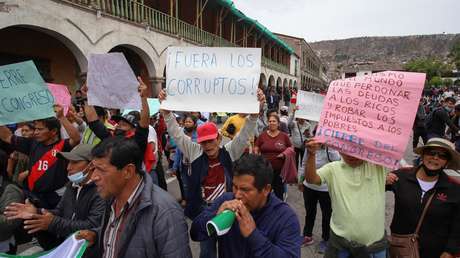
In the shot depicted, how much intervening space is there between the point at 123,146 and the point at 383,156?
1.71 m

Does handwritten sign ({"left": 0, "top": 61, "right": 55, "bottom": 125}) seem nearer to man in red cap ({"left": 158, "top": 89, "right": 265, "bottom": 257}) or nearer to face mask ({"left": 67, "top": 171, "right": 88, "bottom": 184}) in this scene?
face mask ({"left": 67, "top": 171, "right": 88, "bottom": 184})

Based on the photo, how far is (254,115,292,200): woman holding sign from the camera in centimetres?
422

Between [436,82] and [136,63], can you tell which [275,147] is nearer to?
[136,63]

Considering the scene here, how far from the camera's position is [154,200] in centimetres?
168

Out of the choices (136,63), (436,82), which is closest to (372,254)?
(136,63)

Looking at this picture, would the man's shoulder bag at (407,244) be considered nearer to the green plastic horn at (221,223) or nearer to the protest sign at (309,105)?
the green plastic horn at (221,223)

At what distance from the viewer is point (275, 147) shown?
167 inches

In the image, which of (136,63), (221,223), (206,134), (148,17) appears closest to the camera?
(221,223)

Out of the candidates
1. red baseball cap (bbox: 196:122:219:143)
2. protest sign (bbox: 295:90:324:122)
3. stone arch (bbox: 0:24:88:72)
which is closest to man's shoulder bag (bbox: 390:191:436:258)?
red baseball cap (bbox: 196:122:219:143)

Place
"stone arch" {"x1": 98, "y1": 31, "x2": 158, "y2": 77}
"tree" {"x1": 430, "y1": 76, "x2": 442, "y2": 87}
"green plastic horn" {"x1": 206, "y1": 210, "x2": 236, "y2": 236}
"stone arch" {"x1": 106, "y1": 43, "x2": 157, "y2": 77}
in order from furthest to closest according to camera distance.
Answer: "tree" {"x1": 430, "y1": 76, "x2": 442, "y2": 87}, "stone arch" {"x1": 106, "y1": 43, "x2": 157, "y2": 77}, "stone arch" {"x1": 98, "y1": 31, "x2": 158, "y2": 77}, "green plastic horn" {"x1": 206, "y1": 210, "x2": 236, "y2": 236}

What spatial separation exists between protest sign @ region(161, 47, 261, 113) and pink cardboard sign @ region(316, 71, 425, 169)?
2.51ft

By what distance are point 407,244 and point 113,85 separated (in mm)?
2868

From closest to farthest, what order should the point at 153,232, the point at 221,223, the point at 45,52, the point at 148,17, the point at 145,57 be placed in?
the point at 221,223
the point at 153,232
the point at 45,52
the point at 148,17
the point at 145,57

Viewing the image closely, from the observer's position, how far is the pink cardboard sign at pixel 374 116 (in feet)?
7.12
